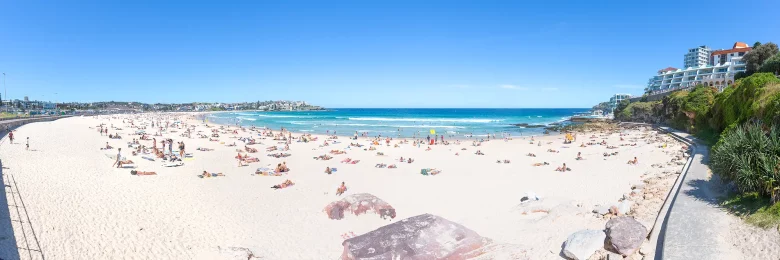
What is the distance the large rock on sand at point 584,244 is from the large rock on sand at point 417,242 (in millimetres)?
1372

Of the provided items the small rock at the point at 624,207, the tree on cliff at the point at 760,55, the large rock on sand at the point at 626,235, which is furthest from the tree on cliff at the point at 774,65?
the large rock on sand at the point at 626,235

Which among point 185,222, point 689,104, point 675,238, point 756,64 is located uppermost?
point 756,64

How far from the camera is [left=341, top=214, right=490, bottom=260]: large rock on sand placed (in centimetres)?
627

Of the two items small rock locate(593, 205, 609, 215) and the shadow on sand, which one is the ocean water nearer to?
small rock locate(593, 205, 609, 215)

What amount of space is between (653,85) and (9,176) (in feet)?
339

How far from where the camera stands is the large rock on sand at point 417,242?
20.6 ft

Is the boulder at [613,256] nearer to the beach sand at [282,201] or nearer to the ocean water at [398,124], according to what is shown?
the beach sand at [282,201]

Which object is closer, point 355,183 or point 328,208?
point 328,208

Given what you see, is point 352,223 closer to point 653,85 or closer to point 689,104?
point 689,104

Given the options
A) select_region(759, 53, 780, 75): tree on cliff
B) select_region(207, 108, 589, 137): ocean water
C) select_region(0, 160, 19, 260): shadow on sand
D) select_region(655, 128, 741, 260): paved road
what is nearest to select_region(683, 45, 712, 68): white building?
select_region(207, 108, 589, 137): ocean water

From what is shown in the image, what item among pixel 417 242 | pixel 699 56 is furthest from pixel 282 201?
pixel 699 56

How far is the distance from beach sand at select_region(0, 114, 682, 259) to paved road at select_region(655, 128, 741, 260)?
1.91ft

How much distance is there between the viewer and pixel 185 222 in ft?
30.2

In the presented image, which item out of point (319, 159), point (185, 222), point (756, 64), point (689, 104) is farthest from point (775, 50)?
point (185, 222)
